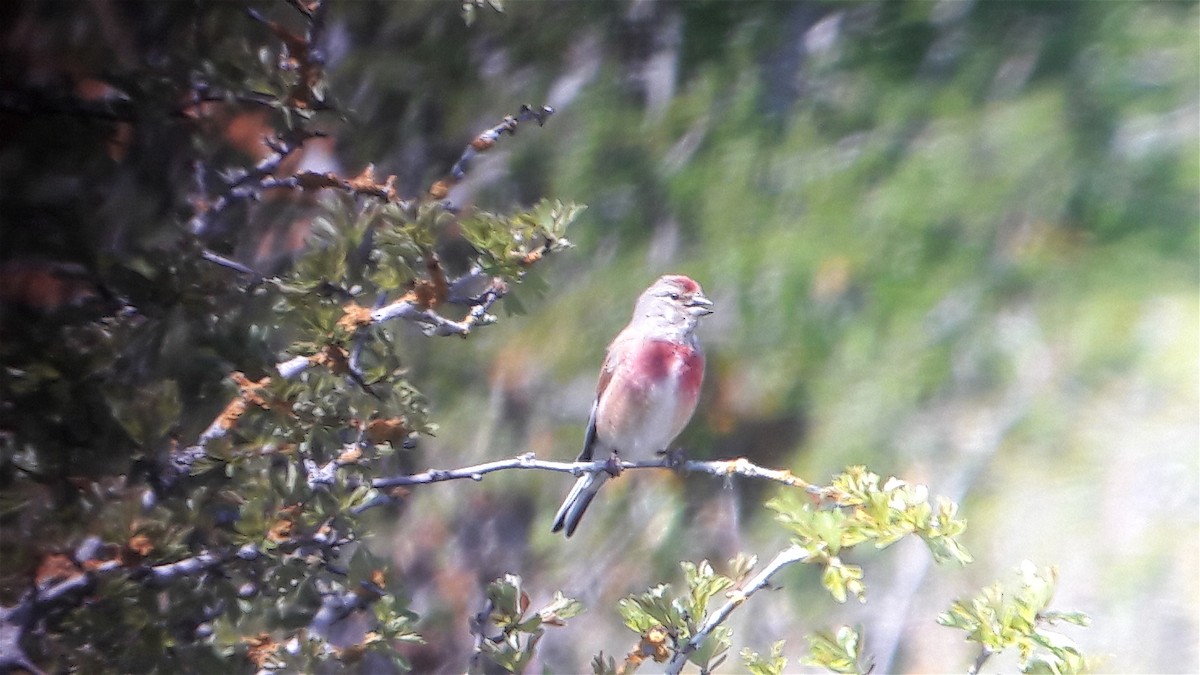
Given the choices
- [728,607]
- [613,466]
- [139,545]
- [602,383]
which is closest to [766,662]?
[728,607]

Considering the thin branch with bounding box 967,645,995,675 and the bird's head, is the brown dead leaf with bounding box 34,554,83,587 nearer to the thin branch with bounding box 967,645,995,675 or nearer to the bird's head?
the bird's head

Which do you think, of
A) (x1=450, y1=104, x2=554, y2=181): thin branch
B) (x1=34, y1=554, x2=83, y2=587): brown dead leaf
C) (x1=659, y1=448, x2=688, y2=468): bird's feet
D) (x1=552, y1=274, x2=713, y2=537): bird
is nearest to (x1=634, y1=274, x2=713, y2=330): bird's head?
(x1=552, y1=274, x2=713, y2=537): bird

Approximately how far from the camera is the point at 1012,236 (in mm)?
1173

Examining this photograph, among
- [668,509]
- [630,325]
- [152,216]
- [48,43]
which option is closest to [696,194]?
[630,325]

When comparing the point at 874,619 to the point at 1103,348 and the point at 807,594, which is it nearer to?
the point at 807,594

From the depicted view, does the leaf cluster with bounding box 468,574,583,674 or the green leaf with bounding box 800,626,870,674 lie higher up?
the green leaf with bounding box 800,626,870,674

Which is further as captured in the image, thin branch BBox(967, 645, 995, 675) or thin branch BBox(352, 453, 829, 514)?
thin branch BBox(352, 453, 829, 514)

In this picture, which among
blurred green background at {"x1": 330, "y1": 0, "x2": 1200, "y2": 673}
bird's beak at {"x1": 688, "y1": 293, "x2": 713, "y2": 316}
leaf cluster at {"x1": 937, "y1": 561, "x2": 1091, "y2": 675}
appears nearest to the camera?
leaf cluster at {"x1": 937, "y1": 561, "x2": 1091, "y2": 675}

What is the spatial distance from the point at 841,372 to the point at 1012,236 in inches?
10.9

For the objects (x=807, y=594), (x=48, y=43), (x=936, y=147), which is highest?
(x=936, y=147)

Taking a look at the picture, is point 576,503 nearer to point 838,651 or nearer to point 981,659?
point 838,651

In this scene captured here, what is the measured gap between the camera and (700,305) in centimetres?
127

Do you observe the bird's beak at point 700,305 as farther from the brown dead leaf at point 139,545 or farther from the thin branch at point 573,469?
the brown dead leaf at point 139,545

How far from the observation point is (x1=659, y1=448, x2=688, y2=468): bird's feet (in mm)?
1277
